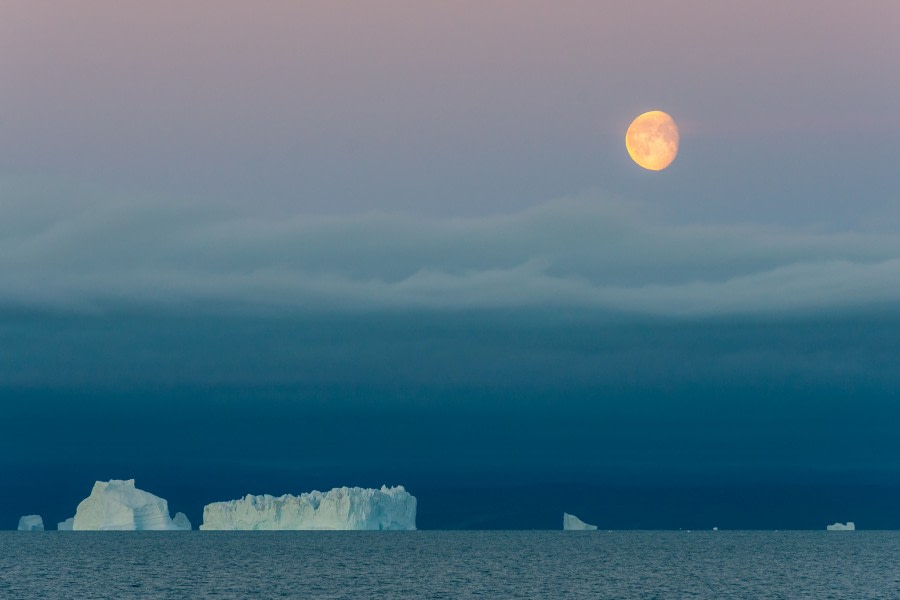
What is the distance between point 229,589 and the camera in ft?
418

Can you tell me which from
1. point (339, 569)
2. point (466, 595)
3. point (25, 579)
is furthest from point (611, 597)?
point (25, 579)

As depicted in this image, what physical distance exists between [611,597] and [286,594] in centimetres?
3346

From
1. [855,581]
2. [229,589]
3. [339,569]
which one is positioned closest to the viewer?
[229,589]

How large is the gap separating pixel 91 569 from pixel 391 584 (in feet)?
189

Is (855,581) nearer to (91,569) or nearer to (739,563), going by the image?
(739,563)

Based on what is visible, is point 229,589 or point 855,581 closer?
point 229,589

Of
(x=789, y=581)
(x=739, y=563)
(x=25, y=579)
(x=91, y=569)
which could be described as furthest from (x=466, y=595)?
(x=739, y=563)

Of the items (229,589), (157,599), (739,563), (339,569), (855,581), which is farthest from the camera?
(739,563)

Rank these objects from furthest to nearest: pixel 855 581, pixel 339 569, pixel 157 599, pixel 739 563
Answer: pixel 739 563
pixel 339 569
pixel 855 581
pixel 157 599

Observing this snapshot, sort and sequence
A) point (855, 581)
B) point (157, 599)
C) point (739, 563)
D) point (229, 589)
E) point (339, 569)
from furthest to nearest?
point (739, 563) → point (339, 569) → point (855, 581) → point (229, 589) → point (157, 599)

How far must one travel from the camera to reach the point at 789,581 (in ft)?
477

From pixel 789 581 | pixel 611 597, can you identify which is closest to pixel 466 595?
pixel 611 597

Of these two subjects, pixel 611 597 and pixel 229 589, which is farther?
pixel 229 589

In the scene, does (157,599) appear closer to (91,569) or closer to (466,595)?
(466,595)
